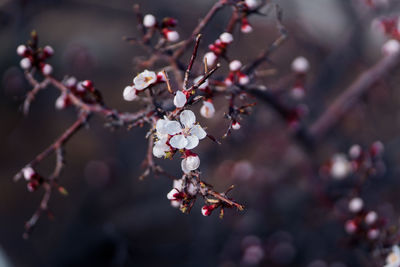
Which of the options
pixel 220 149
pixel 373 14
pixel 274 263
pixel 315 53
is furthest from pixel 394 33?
pixel 274 263

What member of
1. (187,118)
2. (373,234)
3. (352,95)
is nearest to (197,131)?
(187,118)

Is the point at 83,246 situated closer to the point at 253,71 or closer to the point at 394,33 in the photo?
the point at 253,71

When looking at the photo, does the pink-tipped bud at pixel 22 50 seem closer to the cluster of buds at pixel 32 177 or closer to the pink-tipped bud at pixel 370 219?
the cluster of buds at pixel 32 177

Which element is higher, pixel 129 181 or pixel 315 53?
pixel 315 53

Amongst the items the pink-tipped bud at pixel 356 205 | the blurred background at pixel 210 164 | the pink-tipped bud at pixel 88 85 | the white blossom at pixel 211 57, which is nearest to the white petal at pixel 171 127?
the pink-tipped bud at pixel 88 85

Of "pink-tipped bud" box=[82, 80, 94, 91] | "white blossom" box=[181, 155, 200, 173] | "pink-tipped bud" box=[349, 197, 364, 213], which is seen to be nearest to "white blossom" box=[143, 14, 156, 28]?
"pink-tipped bud" box=[82, 80, 94, 91]

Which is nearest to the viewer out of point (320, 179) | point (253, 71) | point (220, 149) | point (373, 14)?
point (253, 71)

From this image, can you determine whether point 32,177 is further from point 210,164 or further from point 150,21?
point 210,164

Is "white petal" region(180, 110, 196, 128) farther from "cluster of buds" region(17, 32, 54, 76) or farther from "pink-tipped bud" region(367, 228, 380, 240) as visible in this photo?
"pink-tipped bud" region(367, 228, 380, 240)
